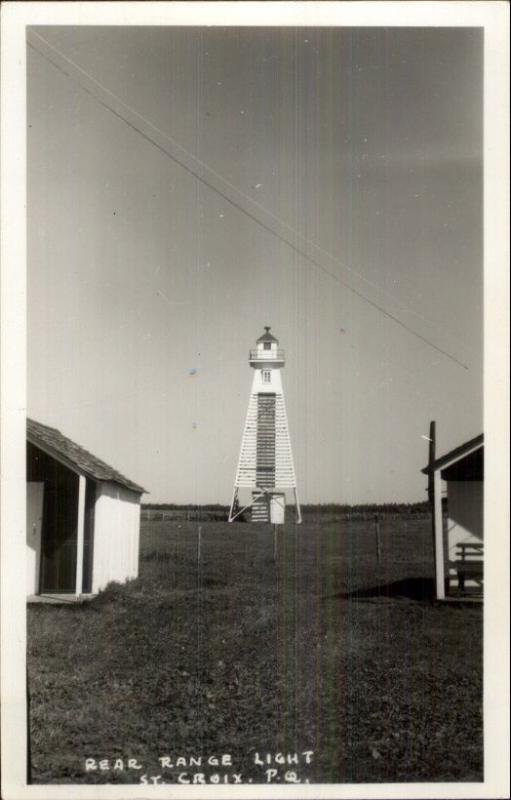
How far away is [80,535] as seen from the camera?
11.2m

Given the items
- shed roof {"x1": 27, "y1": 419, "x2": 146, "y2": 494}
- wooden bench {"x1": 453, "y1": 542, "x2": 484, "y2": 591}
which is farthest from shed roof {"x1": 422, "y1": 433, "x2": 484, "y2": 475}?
shed roof {"x1": 27, "y1": 419, "x2": 146, "y2": 494}

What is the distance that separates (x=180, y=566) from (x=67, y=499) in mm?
2842

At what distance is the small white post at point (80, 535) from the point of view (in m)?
11.0

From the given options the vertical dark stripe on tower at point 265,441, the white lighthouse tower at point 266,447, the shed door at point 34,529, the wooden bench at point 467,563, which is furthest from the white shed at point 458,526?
the shed door at point 34,529

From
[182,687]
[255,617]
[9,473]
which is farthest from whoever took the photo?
[255,617]

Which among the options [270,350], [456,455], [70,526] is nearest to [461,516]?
[456,455]

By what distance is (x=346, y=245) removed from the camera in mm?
7062

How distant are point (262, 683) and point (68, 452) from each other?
217 inches

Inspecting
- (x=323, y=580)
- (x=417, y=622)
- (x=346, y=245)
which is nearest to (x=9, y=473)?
(x=346, y=245)

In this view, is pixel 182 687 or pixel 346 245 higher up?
pixel 346 245

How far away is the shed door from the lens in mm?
11641

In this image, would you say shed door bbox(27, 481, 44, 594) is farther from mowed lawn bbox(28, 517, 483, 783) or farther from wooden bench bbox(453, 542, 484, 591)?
wooden bench bbox(453, 542, 484, 591)

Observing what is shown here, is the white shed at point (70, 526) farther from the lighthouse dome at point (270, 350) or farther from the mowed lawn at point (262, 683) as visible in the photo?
the lighthouse dome at point (270, 350)

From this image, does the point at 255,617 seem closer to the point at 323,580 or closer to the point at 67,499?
the point at 323,580
